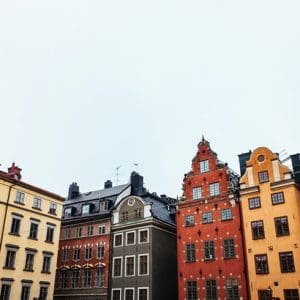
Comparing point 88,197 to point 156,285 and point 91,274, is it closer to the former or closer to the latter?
point 91,274

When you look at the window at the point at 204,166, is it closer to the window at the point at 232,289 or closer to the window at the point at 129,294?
the window at the point at 232,289

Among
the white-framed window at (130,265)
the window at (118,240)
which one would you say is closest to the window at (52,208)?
the window at (118,240)

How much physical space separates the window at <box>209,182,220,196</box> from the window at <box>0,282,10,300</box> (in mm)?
24465

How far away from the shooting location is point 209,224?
41.7 m

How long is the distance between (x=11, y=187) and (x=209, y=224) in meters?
23.5

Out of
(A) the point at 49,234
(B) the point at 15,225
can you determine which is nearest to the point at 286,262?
(A) the point at 49,234

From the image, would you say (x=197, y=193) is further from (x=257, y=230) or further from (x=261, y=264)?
(x=261, y=264)

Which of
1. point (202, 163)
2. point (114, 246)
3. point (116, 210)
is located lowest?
point (114, 246)

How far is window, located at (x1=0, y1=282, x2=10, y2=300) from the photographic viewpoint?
41.4 m

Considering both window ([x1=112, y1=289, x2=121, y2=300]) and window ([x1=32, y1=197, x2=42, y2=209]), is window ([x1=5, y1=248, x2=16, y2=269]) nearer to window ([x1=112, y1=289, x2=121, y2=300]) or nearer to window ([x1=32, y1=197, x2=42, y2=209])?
window ([x1=32, y1=197, x2=42, y2=209])

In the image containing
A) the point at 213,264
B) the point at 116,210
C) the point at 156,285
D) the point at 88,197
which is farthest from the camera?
the point at 88,197

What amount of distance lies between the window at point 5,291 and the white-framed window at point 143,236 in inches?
612

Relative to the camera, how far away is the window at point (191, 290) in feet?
131

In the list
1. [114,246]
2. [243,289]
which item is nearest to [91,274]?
[114,246]
